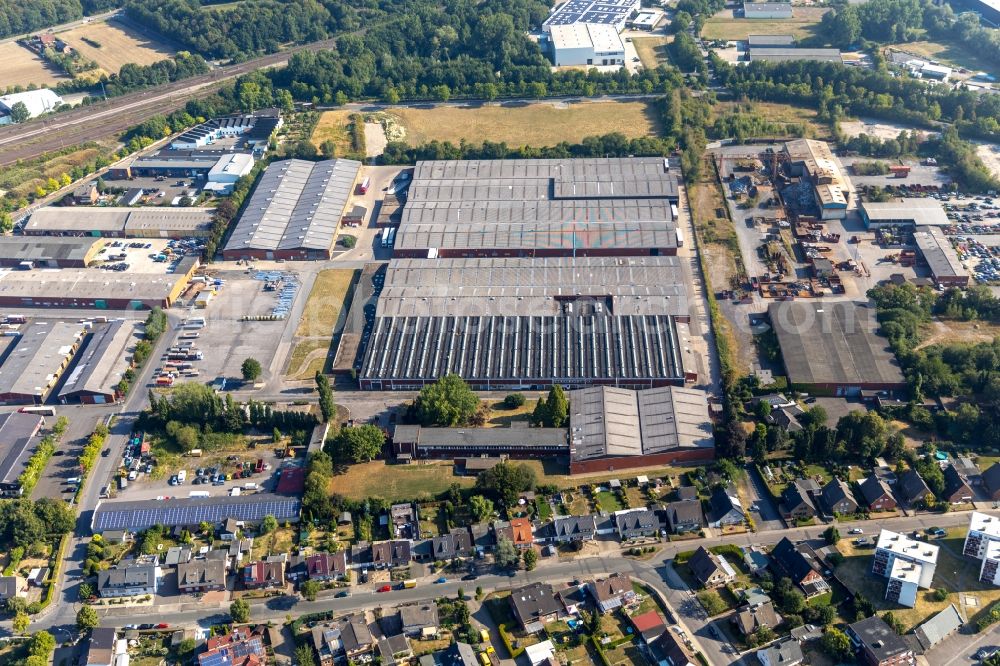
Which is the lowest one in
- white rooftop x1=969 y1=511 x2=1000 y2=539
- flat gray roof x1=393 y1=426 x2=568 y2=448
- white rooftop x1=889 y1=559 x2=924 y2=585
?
flat gray roof x1=393 y1=426 x2=568 y2=448

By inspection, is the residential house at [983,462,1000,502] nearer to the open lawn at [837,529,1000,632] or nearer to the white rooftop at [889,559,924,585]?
the open lawn at [837,529,1000,632]

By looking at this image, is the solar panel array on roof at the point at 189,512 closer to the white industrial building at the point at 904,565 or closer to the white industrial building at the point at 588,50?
the white industrial building at the point at 904,565

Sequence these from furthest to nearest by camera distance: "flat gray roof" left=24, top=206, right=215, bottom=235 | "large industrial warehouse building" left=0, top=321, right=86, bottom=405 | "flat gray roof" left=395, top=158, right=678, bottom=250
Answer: "flat gray roof" left=24, top=206, right=215, bottom=235 → "flat gray roof" left=395, top=158, right=678, bottom=250 → "large industrial warehouse building" left=0, top=321, right=86, bottom=405

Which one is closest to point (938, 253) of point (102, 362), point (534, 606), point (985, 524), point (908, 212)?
point (908, 212)

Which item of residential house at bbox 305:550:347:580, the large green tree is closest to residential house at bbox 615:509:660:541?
the large green tree

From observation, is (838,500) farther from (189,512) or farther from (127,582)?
(127,582)

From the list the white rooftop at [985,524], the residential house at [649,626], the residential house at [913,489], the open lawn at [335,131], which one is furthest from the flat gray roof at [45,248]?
the white rooftop at [985,524]
